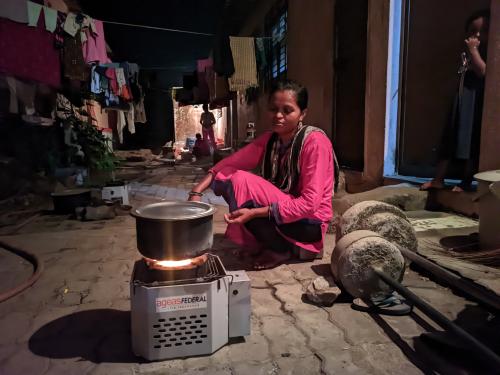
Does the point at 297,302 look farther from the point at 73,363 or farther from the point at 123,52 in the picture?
the point at 123,52

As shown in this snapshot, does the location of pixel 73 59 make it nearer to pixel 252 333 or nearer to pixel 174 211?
pixel 174 211

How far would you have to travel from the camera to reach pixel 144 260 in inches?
84.1

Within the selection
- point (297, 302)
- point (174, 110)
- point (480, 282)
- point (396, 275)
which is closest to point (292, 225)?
point (297, 302)

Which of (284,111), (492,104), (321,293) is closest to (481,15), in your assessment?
(492,104)

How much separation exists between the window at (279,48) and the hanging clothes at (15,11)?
590 cm

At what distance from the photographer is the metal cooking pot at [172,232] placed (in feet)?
6.05

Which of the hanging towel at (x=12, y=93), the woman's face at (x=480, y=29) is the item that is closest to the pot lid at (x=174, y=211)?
the woman's face at (x=480, y=29)

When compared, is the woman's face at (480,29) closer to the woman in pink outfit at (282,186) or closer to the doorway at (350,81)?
→ the doorway at (350,81)

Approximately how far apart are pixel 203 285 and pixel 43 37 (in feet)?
23.6

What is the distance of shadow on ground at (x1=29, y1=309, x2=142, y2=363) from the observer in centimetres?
203

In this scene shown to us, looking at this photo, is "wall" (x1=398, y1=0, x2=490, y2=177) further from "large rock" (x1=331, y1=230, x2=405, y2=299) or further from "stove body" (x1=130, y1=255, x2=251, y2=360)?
"stove body" (x1=130, y1=255, x2=251, y2=360)

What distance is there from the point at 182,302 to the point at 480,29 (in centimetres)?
455

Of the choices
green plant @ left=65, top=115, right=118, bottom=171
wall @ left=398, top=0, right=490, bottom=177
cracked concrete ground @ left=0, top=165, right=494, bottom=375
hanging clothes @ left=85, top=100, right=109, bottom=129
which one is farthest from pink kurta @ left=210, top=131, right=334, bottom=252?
hanging clothes @ left=85, top=100, right=109, bottom=129

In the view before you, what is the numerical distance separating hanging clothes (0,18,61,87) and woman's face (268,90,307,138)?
5.31 meters
